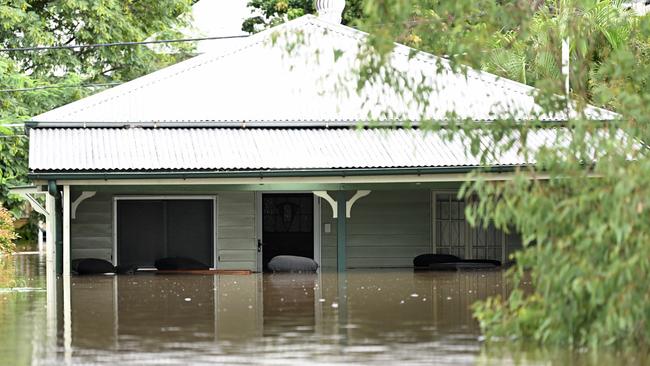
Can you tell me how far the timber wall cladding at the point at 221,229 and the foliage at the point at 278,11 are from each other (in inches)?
731

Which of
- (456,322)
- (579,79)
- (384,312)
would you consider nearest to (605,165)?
(579,79)

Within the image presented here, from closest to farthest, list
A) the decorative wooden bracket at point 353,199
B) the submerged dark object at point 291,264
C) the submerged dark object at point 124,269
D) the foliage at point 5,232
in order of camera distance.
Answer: the decorative wooden bracket at point 353,199, the submerged dark object at point 124,269, the submerged dark object at point 291,264, the foliage at point 5,232

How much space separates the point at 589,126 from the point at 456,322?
5.20 metres

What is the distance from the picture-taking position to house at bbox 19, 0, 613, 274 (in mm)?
27031

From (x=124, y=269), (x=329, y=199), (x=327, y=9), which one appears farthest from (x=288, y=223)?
(x=327, y=9)

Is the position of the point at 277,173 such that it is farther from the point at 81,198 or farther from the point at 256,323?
the point at 256,323

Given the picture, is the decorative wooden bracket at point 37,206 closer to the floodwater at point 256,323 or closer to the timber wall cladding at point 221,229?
the timber wall cladding at point 221,229

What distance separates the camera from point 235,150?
27984 mm

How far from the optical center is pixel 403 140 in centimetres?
2902

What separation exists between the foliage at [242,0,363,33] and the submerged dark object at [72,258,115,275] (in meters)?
20.8

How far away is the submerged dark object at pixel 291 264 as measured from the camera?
2855 centimetres

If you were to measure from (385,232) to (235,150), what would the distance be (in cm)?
423

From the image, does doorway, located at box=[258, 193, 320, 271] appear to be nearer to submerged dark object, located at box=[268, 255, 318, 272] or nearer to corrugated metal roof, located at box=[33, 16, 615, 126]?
submerged dark object, located at box=[268, 255, 318, 272]

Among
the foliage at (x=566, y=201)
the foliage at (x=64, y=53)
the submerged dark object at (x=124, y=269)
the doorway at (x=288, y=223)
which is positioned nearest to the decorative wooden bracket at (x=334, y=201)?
the doorway at (x=288, y=223)
